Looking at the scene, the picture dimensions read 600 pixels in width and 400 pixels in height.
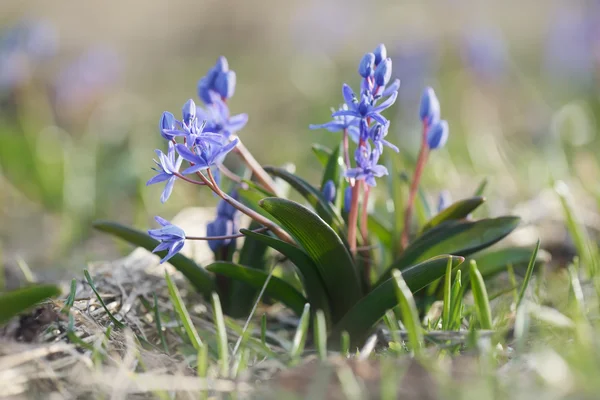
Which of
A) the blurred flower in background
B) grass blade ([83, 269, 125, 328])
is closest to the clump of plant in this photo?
grass blade ([83, 269, 125, 328])

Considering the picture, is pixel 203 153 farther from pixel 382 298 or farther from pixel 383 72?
pixel 382 298

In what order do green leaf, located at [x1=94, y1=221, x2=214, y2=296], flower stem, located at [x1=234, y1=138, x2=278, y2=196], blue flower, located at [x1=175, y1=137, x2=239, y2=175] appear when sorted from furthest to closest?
green leaf, located at [x1=94, y1=221, x2=214, y2=296], flower stem, located at [x1=234, y1=138, x2=278, y2=196], blue flower, located at [x1=175, y1=137, x2=239, y2=175]

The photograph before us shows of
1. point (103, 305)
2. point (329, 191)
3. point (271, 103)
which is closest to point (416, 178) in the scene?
point (329, 191)

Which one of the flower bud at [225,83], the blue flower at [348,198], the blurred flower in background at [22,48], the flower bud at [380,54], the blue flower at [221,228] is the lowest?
the blue flower at [221,228]

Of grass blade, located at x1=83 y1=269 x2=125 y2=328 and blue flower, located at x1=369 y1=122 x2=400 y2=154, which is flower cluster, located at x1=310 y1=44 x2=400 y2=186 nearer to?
blue flower, located at x1=369 y1=122 x2=400 y2=154

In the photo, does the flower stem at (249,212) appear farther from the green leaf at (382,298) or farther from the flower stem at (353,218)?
the green leaf at (382,298)

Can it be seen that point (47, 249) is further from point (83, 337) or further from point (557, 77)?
point (557, 77)

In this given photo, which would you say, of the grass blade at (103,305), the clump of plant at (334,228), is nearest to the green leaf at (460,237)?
the clump of plant at (334,228)
